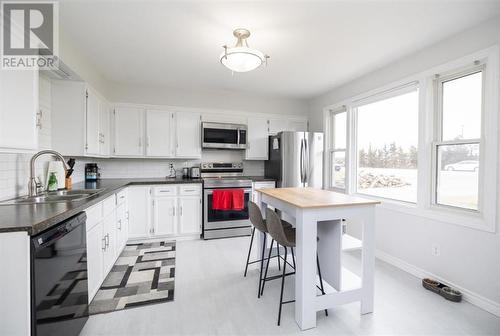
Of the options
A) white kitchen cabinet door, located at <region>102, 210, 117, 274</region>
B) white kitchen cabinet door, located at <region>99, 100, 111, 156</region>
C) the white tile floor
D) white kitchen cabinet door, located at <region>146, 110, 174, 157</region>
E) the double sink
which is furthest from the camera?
white kitchen cabinet door, located at <region>146, 110, 174, 157</region>

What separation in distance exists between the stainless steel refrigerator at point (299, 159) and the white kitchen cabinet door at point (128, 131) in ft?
7.74

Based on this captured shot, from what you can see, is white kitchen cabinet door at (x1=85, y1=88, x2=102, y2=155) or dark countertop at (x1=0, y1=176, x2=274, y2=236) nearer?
dark countertop at (x1=0, y1=176, x2=274, y2=236)

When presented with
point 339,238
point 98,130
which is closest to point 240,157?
point 98,130

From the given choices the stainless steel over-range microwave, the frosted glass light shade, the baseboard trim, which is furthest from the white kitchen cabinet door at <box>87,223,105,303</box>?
the baseboard trim

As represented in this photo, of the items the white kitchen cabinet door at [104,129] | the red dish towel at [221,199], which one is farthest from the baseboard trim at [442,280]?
the white kitchen cabinet door at [104,129]

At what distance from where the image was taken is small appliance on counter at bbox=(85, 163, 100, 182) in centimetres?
345

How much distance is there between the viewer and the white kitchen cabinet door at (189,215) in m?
3.64

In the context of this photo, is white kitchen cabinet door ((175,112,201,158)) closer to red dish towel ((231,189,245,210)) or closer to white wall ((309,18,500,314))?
→ red dish towel ((231,189,245,210))

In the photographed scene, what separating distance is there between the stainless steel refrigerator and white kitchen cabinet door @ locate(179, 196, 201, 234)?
148 centimetres

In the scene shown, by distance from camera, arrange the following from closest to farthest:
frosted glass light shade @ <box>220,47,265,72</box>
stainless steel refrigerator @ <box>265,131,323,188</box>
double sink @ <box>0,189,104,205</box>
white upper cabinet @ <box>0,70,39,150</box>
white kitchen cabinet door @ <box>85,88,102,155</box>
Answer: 1. white upper cabinet @ <box>0,70,39,150</box>
2. double sink @ <box>0,189,104,205</box>
3. frosted glass light shade @ <box>220,47,265,72</box>
4. white kitchen cabinet door @ <box>85,88,102,155</box>
5. stainless steel refrigerator @ <box>265,131,323,188</box>

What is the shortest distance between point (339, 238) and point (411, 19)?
203cm

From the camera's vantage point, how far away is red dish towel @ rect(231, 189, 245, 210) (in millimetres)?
3730

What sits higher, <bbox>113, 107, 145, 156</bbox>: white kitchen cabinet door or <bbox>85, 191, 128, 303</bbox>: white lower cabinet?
<bbox>113, 107, 145, 156</bbox>: white kitchen cabinet door

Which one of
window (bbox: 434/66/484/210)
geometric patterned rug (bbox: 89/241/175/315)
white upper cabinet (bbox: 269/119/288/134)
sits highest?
white upper cabinet (bbox: 269/119/288/134)
